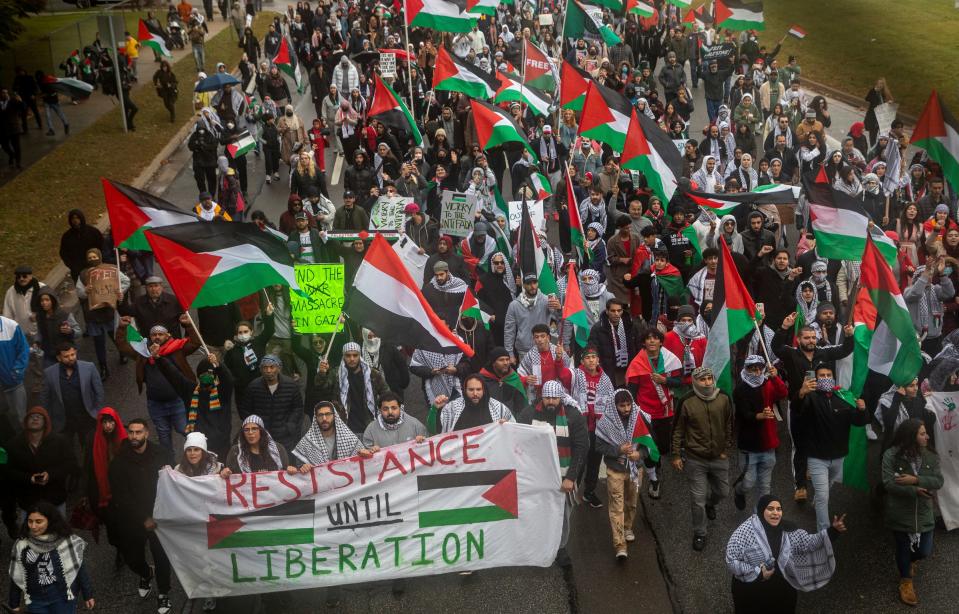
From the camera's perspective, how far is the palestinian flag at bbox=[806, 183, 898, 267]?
1073 centimetres

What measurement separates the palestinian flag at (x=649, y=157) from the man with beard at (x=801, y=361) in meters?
3.68

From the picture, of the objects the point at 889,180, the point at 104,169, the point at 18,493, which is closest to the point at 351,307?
the point at 18,493

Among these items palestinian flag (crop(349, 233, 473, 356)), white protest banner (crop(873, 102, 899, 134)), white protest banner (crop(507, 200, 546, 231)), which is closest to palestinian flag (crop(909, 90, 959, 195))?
white protest banner (crop(507, 200, 546, 231))

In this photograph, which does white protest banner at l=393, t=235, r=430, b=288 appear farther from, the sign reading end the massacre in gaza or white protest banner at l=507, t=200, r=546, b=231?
the sign reading end the massacre in gaza

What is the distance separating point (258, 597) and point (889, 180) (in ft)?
37.2

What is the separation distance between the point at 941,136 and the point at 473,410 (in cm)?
821

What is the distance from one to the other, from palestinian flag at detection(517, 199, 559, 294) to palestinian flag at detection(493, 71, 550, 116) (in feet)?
18.8

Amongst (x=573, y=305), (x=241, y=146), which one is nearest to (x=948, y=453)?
(x=573, y=305)

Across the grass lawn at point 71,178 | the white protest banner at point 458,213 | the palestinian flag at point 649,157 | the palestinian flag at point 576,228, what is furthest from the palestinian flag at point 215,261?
the grass lawn at point 71,178

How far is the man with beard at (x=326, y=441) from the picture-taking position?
7953mm

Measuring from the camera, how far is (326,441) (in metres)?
8.01

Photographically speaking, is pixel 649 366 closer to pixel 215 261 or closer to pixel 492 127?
pixel 215 261

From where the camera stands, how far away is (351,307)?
29.9ft

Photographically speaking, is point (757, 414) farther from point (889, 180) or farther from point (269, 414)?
point (889, 180)
